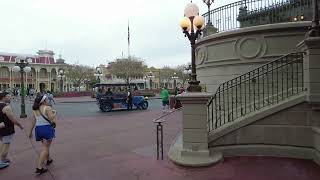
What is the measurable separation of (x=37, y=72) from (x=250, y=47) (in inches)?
4109

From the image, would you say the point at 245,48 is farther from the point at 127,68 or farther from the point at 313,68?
the point at 127,68

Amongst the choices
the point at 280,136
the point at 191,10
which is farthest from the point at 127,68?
the point at 280,136

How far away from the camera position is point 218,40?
14.2 m

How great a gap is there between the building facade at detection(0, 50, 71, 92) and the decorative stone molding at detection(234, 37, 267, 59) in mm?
93982

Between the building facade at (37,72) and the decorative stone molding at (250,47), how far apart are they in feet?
308

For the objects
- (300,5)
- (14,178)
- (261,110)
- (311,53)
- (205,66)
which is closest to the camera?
(14,178)

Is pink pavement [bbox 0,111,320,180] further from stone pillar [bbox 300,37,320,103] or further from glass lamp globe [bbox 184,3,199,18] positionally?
glass lamp globe [bbox 184,3,199,18]

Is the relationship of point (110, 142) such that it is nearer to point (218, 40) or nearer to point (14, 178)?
point (14, 178)

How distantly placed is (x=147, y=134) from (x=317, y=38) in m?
7.52

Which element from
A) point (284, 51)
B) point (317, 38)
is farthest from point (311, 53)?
point (284, 51)

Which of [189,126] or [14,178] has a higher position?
[189,126]

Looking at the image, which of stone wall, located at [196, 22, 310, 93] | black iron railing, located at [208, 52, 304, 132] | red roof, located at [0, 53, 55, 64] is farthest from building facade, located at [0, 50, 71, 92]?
black iron railing, located at [208, 52, 304, 132]

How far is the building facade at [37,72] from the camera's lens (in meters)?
104

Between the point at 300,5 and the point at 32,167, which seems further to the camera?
the point at 300,5
